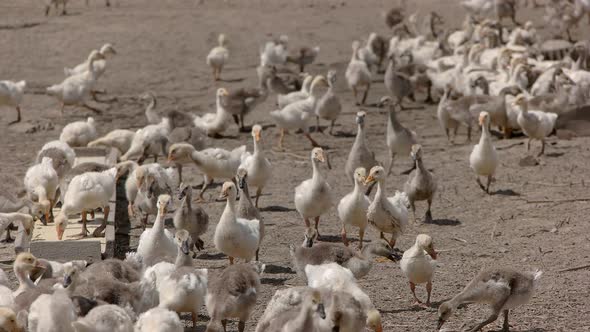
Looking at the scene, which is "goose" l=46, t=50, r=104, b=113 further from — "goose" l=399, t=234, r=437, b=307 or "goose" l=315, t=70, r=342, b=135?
"goose" l=399, t=234, r=437, b=307

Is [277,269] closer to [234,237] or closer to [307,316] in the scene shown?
[234,237]

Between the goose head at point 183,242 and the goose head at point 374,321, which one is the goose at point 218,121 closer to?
the goose head at point 183,242

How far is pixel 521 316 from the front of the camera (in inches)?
352

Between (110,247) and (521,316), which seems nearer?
(521,316)

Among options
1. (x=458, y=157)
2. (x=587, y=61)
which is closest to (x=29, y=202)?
(x=458, y=157)

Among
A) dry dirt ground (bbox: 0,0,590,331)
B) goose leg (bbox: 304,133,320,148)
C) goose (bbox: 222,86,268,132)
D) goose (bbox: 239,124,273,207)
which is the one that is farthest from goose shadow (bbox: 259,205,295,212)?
goose (bbox: 222,86,268,132)

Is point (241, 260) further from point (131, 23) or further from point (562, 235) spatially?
point (131, 23)

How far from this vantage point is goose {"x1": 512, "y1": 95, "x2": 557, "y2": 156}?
14641mm

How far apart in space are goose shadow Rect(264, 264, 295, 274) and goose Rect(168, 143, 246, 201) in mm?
2678

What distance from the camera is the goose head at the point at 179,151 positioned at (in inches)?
505

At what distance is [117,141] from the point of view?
14539mm

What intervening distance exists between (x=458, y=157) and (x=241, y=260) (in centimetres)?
523

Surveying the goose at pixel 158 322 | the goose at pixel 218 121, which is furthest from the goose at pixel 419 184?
the goose at pixel 158 322

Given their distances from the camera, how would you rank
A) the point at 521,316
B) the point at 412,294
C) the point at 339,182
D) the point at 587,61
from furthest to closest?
the point at 587,61, the point at 339,182, the point at 412,294, the point at 521,316
